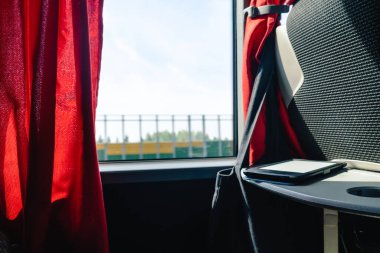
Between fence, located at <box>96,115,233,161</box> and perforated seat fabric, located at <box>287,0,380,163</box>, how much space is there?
51 centimetres

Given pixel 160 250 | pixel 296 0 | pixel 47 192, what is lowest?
pixel 160 250

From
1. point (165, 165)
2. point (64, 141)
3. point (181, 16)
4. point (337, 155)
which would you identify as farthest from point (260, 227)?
point (181, 16)

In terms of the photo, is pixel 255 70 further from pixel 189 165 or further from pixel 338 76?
pixel 189 165

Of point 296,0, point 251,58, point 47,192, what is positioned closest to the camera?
point 47,192

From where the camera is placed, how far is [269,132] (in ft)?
3.12

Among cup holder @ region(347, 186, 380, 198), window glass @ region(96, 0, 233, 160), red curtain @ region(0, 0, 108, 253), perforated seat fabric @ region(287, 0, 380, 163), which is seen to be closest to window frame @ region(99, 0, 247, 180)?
window glass @ region(96, 0, 233, 160)

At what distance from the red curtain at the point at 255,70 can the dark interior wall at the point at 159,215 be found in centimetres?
25

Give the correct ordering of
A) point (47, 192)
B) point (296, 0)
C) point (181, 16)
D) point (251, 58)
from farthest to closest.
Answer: point (181, 16)
point (251, 58)
point (296, 0)
point (47, 192)

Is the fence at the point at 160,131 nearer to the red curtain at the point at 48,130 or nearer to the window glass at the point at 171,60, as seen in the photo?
the window glass at the point at 171,60

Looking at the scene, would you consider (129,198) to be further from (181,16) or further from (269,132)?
(181,16)

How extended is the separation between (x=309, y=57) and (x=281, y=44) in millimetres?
132

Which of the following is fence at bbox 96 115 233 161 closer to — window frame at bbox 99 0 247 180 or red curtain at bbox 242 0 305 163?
window frame at bbox 99 0 247 180

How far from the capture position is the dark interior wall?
97 centimetres

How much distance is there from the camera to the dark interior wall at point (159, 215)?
97 centimetres
